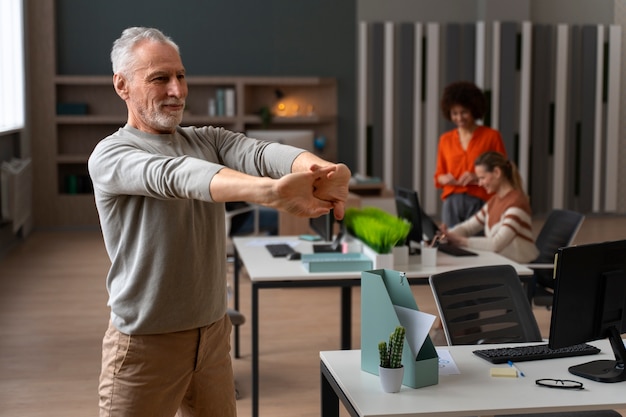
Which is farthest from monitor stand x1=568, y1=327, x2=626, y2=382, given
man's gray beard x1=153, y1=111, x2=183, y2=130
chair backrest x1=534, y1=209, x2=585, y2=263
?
chair backrest x1=534, y1=209, x2=585, y2=263

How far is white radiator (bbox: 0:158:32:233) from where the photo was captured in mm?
9117

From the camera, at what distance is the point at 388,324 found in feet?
9.02

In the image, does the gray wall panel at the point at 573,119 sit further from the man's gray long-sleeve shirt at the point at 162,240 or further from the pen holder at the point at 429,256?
the man's gray long-sleeve shirt at the point at 162,240

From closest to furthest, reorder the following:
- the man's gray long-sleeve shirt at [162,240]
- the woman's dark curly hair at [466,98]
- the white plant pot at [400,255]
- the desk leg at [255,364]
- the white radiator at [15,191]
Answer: the man's gray long-sleeve shirt at [162,240]
the desk leg at [255,364]
the white plant pot at [400,255]
the woman's dark curly hair at [466,98]
the white radiator at [15,191]

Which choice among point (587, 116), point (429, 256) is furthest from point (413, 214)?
point (587, 116)

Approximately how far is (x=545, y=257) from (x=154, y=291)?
3.62 m

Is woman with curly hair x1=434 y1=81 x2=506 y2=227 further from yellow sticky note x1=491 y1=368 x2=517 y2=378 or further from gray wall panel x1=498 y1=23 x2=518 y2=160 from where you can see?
gray wall panel x1=498 y1=23 x2=518 y2=160

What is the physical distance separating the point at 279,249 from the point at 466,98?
194cm

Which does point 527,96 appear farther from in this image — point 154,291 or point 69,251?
point 154,291

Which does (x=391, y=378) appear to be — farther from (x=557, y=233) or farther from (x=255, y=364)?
(x=557, y=233)

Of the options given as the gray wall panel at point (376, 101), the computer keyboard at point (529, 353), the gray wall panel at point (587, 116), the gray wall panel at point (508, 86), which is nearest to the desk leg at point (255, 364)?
the computer keyboard at point (529, 353)

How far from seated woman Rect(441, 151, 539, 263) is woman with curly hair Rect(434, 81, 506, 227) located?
24.4 inches

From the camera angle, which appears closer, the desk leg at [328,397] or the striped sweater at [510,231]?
the desk leg at [328,397]

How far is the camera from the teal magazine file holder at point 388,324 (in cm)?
270
